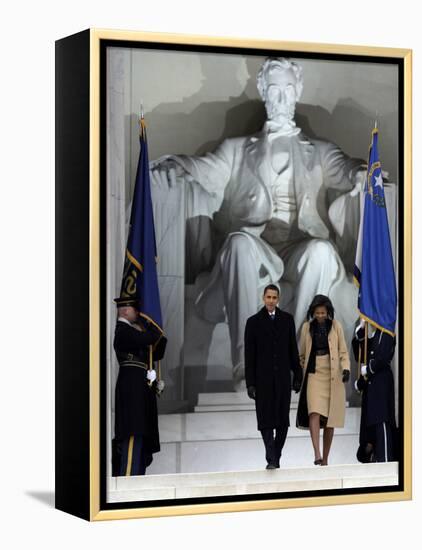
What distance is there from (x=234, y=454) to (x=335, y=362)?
1064 millimetres

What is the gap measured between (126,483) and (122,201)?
206 centimetres

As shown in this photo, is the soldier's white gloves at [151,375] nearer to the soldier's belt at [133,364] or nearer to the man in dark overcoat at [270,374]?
the soldier's belt at [133,364]

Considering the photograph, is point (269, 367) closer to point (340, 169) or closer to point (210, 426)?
point (210, 426)

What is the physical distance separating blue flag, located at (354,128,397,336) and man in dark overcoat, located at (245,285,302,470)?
739mm

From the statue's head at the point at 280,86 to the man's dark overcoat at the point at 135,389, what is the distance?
1.95 metres

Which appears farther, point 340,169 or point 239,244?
point 340,169

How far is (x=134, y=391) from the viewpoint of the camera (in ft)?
36.2

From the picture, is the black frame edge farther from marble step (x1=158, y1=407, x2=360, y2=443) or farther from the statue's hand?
marble step (x1=158, y1=407, x2=360, y2=443)

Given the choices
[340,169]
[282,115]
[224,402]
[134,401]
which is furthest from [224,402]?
[282,115]

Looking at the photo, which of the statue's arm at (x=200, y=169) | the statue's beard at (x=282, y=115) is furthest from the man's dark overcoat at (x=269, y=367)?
the statue's beard at (x=282, y=115)

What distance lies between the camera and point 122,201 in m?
11.0

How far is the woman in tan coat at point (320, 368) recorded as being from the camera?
11641 mm

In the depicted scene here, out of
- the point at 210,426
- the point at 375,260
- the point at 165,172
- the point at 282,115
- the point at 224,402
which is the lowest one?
the point at 210,426

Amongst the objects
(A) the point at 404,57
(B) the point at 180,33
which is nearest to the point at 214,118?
→ (B) the point at 180,33
